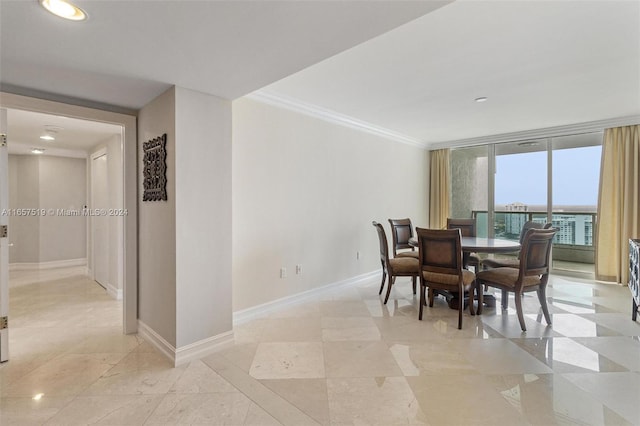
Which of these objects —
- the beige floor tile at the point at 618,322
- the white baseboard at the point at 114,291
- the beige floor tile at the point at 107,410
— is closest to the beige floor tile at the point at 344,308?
the beige floor tile at the point at 107,410

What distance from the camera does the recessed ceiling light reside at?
146cm

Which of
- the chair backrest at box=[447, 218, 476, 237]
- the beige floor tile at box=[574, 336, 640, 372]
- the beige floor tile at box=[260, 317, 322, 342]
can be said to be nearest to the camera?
the beige floor tile at box=[574, 336, 640, 372]

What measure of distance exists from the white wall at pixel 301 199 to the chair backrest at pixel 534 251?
229 cm

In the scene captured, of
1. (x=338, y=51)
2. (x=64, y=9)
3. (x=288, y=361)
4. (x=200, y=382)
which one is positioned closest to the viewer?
(x=64, y=9)

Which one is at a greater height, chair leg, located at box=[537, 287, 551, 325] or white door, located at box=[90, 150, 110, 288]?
white door, located at box=[90, 150, 110, 288]

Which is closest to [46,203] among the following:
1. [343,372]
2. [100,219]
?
[100,219]

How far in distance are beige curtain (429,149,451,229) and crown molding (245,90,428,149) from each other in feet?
3.34

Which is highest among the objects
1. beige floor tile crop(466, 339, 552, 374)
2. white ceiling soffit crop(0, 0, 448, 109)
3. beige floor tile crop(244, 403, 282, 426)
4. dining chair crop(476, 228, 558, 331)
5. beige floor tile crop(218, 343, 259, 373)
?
white ceiling soffit crop(0, 0, 448, 109)

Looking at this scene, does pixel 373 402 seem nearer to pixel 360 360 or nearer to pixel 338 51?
pixel 360 360

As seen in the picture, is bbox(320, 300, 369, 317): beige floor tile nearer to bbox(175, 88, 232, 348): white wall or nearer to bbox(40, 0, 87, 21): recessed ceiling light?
bbox(175, 88, 232, 348): white wall

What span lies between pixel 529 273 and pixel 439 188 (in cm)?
373

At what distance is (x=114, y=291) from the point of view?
14.2ft

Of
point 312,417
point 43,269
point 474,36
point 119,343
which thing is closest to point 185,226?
point 119,343

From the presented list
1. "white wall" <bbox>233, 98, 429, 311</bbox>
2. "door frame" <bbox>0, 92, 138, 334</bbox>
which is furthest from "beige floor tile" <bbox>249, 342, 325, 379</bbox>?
"door frame" <bbox>0, 92, 138, 334</bbox>
